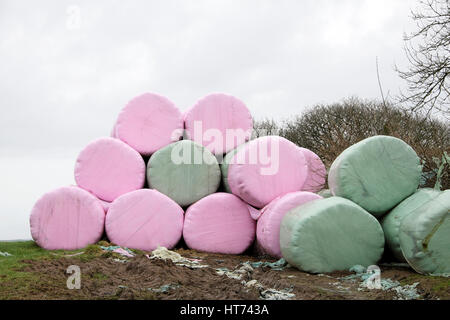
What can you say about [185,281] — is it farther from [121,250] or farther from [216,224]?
[216,224]

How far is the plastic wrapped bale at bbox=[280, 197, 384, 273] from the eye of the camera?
492 centimetres

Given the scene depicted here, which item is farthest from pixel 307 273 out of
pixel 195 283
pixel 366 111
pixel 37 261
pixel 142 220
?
pixel 366 111

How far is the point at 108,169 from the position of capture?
638 centimetres

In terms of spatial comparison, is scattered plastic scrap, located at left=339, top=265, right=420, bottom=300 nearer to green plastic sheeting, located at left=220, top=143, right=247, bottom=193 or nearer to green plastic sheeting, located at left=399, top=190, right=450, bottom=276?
green plastic sheeting, located at left=399, top=190, right=450, bottom=276

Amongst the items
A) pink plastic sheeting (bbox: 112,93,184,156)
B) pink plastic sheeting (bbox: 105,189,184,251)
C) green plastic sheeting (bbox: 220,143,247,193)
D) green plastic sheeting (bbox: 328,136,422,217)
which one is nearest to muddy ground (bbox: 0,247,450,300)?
green plastic sheeting (bbox: 328,136,422,217)

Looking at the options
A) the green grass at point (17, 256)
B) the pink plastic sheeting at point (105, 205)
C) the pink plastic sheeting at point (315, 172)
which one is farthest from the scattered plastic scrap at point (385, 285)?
the pink plastic sheeting at point (105, 205)

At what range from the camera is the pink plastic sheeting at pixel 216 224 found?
20.4 feet

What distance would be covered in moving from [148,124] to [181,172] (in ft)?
2.73

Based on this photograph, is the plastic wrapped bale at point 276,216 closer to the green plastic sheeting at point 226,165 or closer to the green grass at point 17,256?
the green plastic sheeting at point 226,165

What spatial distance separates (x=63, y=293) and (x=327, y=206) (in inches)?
100

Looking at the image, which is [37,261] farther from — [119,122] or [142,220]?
[119,122]

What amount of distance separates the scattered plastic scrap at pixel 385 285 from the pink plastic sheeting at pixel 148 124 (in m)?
3.12

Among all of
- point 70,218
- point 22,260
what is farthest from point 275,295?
point 70,218

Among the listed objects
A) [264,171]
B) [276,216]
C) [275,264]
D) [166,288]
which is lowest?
[275,264]
